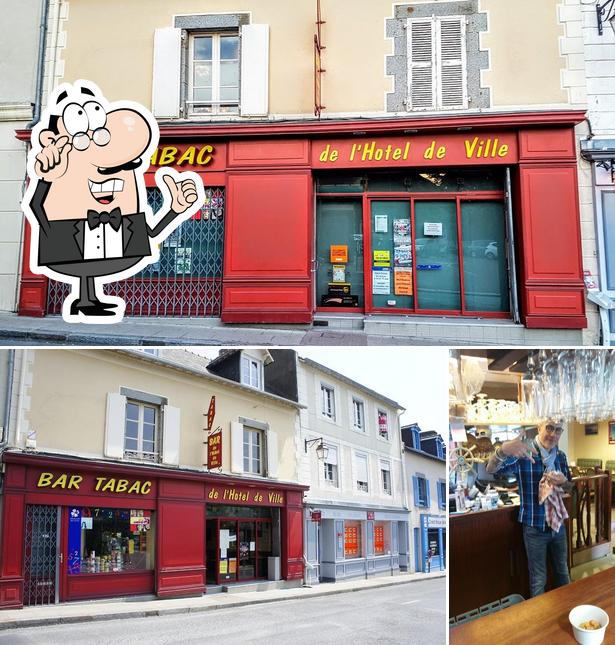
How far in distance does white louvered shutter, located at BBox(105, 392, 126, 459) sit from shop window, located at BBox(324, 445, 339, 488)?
35.2 inches

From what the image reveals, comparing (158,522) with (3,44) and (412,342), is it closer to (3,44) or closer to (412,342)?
(412,342)

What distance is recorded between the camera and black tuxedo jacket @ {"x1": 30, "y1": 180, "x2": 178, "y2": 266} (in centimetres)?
510

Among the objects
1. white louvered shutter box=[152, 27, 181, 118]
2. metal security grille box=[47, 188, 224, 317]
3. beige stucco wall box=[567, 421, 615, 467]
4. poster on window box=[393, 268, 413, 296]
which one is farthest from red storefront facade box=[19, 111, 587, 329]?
beige stucco wall box=[567, 421, 615, 467]

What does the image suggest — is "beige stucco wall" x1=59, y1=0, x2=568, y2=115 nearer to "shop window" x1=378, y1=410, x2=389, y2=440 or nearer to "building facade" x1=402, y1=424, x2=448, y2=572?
"shop window" x1=378, y1=410, x2=389, y2=440

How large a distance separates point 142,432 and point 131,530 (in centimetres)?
44

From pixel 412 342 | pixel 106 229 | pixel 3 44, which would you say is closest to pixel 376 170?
pixel 412 342

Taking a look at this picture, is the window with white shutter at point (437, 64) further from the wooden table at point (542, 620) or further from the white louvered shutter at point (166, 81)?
the wooden table at point (542, 620)

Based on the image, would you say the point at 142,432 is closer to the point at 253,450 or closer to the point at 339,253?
the point at 253,450

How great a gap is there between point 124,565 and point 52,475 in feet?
1.60

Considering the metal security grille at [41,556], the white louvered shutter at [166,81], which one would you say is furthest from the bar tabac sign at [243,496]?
the white louvered shutter at [166,81]

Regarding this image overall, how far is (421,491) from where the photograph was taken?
10.4 feet

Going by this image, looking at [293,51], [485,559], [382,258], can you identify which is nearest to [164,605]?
[485,559]

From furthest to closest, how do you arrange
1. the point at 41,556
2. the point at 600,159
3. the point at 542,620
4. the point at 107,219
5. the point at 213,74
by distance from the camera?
the point at 213,74 → the point at 600,159 → the point at 107,219 → the point at 542,620 → the point at 41,556

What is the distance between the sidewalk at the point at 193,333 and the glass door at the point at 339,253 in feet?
1.43
